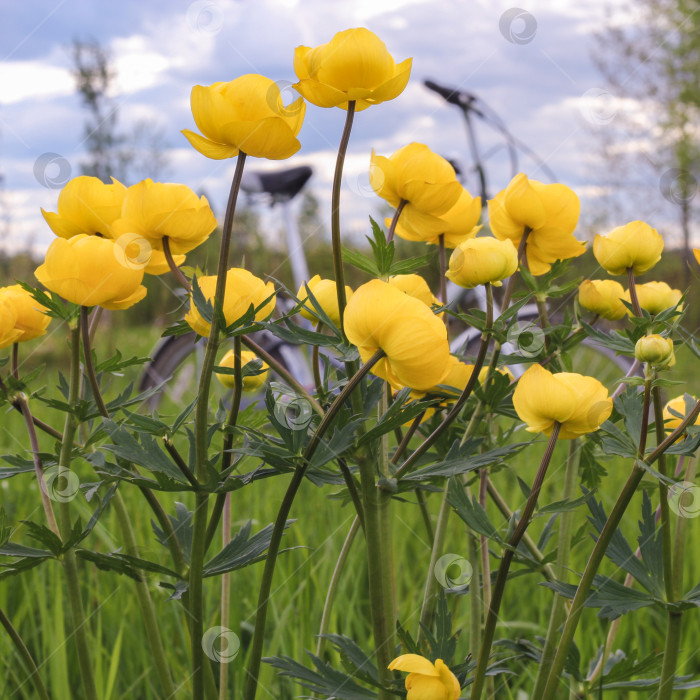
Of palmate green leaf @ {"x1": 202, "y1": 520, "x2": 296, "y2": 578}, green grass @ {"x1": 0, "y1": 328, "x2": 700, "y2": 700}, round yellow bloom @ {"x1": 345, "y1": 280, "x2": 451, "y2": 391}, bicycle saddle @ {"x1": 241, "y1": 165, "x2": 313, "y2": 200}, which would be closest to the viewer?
round yellow bloom @ {"x1": 345, "y1": 280, "x2": 451, "y2": 391}

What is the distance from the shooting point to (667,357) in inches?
16.6

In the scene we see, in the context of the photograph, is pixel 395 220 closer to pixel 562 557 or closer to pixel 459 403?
pixel 459 403

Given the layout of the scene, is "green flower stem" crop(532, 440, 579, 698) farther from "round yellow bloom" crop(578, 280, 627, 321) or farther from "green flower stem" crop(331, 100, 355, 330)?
"green flower stem" crop(331, 100, 355, 330)

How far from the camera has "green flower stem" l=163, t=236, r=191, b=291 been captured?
0.46 meters

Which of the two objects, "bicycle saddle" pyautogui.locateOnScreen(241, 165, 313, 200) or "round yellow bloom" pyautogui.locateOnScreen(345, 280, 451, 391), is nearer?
"round yellow bloom" pyautogui.locateOnScreen(345, 280, 451, 391)

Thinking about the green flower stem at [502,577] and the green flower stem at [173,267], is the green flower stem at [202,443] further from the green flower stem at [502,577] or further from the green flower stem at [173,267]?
the green flower stem at [502,577]

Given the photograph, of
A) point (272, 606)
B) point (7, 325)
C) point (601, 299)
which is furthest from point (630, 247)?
point (272, 606)

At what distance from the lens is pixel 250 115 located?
43 centimetres

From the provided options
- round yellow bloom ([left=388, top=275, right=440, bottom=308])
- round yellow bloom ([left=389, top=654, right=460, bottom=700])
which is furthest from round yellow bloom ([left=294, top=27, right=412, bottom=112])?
round yellow bloom ([left=389, top=654, right=460, bottom=700])

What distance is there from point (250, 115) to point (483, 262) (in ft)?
0.57

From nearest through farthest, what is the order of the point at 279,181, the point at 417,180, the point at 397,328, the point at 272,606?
the point at 397,328, the point at 417,180, the point at 272,606, the point at 279,181

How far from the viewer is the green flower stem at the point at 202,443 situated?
16.3 inches

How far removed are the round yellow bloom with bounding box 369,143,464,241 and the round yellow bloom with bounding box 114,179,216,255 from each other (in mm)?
119

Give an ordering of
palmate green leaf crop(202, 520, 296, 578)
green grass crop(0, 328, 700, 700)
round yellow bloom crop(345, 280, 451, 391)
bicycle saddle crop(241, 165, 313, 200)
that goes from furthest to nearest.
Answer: bicycle saddle crop(241, 165, 313, 200) < green grass crop(0, 328, 700, 700) < palmate green leaf crop(202, 520, 296, 578) < round yellow bloom crop(345, 280, 451, 391)
